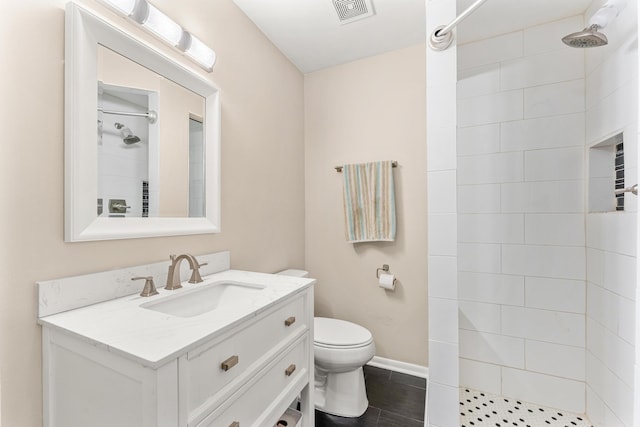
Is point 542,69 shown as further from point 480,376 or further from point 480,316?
point 480,376

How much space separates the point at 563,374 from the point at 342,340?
1.32 meters

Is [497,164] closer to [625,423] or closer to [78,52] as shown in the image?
[625,423]

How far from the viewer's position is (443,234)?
1336mm

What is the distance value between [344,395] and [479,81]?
83.0 inches

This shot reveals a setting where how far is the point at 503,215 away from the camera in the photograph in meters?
1.79

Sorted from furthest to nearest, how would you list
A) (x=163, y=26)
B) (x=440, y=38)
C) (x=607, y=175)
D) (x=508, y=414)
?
(x=508, y=414) → (x=607, y=175) → (x=440, y=38) → (x=163, y=26)

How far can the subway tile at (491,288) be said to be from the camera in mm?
1755

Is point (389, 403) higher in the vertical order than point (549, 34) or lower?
lower

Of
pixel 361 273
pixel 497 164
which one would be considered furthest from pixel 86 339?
pixel 497 164

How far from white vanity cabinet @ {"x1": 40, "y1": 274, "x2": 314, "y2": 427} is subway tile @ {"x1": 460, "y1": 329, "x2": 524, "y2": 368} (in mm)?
1330

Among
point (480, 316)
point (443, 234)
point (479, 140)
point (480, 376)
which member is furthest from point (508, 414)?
point (479, 140)

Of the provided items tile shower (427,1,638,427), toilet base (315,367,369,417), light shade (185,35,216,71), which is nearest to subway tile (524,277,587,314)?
tile shower (427,1,638,427)

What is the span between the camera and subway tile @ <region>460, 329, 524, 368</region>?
1.75 meters

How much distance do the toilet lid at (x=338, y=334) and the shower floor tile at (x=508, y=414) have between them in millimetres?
706
